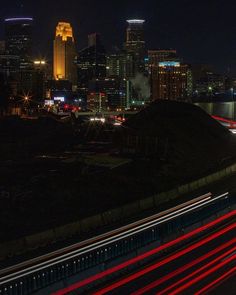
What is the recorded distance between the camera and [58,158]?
152 feet

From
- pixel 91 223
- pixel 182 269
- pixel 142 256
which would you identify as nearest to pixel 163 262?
pixel 142 256

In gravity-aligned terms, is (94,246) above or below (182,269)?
above

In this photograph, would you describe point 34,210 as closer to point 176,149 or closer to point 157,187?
point 157,187

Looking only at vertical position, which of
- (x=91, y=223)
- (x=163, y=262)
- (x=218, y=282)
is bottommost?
(x=91, y=223)

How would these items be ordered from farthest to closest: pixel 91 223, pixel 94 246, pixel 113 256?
pixel 91 223, pixel 94 246, pixel 113 256

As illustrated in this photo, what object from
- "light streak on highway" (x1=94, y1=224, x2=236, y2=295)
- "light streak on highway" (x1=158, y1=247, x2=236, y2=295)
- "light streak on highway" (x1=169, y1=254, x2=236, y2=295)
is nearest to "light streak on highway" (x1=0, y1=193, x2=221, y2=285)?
"light streak on highway" (x1=94, y1=224, x2=236, y2=295)

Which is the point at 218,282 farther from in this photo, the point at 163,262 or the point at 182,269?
the point at 163,262

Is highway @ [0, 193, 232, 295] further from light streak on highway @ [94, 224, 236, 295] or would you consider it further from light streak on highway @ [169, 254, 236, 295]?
light streak on highway @ [169, 254, 236, 295]

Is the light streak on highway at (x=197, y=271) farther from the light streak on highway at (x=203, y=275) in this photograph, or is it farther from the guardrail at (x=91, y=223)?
the guardrail at (x=91, y=223)

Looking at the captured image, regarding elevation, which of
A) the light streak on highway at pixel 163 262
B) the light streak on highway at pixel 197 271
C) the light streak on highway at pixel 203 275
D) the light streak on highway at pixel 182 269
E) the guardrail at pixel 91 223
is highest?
the light streak on highway at pixel 203 275

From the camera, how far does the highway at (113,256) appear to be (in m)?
15.5

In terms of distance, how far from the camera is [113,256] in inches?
711

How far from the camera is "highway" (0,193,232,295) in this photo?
15475 millimetres

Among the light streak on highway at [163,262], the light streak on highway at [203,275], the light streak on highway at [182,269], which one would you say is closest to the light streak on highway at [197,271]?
the light streak on highway at [203,275]
